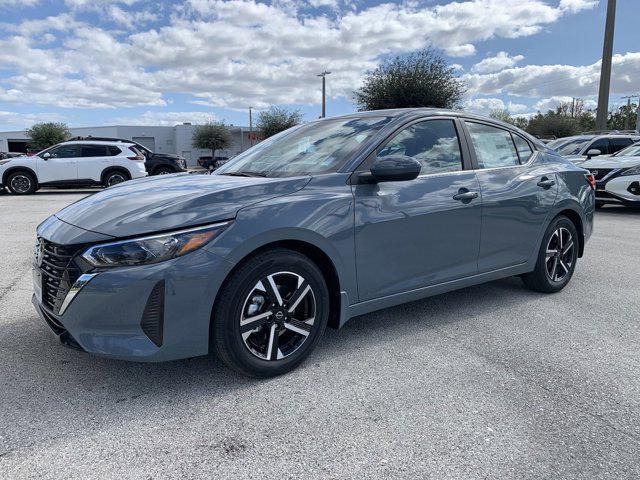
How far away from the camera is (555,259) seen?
4.59m

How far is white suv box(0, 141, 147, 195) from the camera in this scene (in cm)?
1563

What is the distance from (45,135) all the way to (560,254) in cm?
6547

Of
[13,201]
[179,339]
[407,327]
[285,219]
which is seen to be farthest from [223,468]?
[13,201]

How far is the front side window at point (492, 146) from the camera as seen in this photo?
157 inches

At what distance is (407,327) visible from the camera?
148 inches

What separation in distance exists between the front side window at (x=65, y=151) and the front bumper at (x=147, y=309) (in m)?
15.2

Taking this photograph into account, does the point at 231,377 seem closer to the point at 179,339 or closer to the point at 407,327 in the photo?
the point at 179,339

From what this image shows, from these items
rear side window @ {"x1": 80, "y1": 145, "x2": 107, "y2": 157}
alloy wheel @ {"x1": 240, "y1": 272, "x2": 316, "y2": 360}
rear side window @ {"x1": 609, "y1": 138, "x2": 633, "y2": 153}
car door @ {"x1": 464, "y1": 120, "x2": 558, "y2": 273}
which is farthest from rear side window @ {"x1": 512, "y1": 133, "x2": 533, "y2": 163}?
rear side window @ {"x1": 80, "y1": 145, "x2": 107, "y2": 157}

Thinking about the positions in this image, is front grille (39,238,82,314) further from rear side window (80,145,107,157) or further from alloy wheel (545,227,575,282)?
rear side window (80,145,107,157)

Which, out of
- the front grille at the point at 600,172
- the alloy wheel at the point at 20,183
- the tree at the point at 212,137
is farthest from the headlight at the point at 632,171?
the tree at the point at 212,137

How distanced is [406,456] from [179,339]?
4.07 ft

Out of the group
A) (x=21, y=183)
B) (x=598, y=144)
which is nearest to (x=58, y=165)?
(x=21, y=183)

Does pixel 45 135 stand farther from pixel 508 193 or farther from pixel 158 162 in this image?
pixel 508 193

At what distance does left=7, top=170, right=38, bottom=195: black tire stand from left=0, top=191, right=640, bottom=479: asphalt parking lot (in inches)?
538
